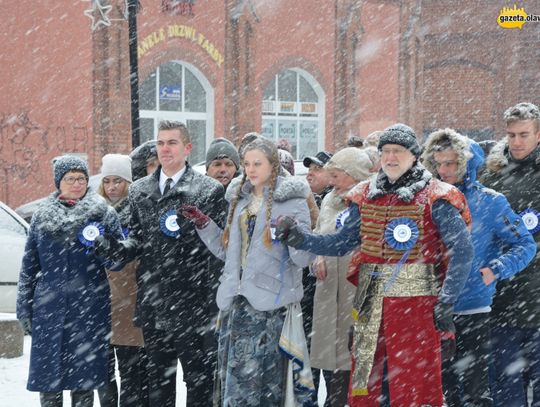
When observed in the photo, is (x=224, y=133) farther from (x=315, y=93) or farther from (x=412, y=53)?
(x=412, y=53)

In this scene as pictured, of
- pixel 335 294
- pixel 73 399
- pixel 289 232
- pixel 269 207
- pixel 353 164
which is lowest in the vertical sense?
pixel 73 399

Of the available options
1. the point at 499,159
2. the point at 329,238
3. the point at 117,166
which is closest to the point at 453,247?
the point at 329,238

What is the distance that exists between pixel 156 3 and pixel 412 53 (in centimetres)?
1049

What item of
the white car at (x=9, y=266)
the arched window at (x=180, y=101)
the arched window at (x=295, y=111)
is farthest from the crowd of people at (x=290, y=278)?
the arched window at (x=295, y=111)

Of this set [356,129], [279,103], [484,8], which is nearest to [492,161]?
[279,103]

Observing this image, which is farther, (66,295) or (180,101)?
(180,101)

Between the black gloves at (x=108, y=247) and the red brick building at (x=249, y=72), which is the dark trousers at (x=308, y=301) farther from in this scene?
the red brick building at (x=249, y=72)

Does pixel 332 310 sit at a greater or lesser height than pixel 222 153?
lesser

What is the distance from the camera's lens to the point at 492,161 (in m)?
6.27

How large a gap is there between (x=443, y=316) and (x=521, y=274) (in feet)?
5.60

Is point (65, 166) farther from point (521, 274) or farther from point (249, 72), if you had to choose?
point (249, 72)

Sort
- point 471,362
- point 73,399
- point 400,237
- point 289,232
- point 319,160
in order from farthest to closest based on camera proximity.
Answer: point 319,160, point 73,399, point 471,362, point 289,232, point 400,237

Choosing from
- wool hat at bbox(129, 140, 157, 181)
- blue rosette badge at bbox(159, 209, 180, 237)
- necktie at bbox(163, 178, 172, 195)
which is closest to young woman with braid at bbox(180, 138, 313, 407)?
blue rosette badge at bbox(159, 209, 180, 237)

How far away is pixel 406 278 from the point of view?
478 centimetres
